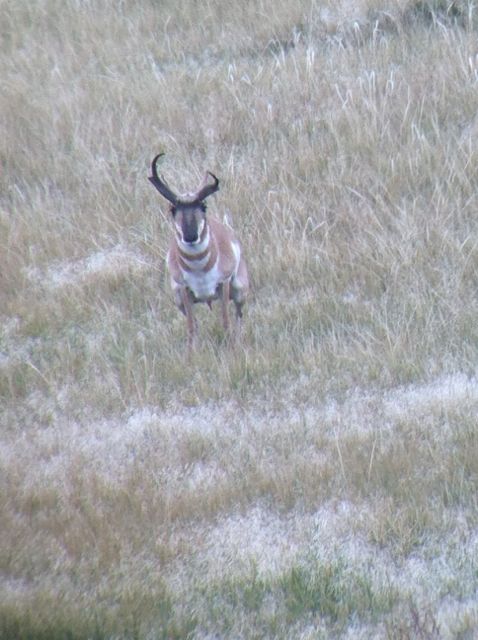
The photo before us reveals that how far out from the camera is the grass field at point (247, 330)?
5520 millimetres

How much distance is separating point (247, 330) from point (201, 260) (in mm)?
723

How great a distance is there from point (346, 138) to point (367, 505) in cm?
544

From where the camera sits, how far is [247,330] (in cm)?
859

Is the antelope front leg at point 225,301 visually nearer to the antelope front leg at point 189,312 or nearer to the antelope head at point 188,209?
the antelope front leg at point 189,312

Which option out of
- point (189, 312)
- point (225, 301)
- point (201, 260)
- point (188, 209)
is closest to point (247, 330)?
point (225, 301)

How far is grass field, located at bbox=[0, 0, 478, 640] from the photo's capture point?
217 inches

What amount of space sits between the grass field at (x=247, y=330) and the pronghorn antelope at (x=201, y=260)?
298 millimetres

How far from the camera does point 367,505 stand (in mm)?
6004

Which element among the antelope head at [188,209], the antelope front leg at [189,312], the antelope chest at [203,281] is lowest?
the antelope front leg at [189,312]

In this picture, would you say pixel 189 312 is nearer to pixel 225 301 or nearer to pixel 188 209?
pixel 225 301

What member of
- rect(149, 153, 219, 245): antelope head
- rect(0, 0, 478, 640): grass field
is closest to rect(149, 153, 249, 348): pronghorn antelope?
rect(149, 153, 219, 245): antelope head

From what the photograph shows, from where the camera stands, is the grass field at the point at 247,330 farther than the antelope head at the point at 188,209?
No

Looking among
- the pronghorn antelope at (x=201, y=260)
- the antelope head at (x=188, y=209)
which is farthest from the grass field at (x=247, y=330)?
the antelope head at (x=188, y=209)

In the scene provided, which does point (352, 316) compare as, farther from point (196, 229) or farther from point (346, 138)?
point (346, 138)
